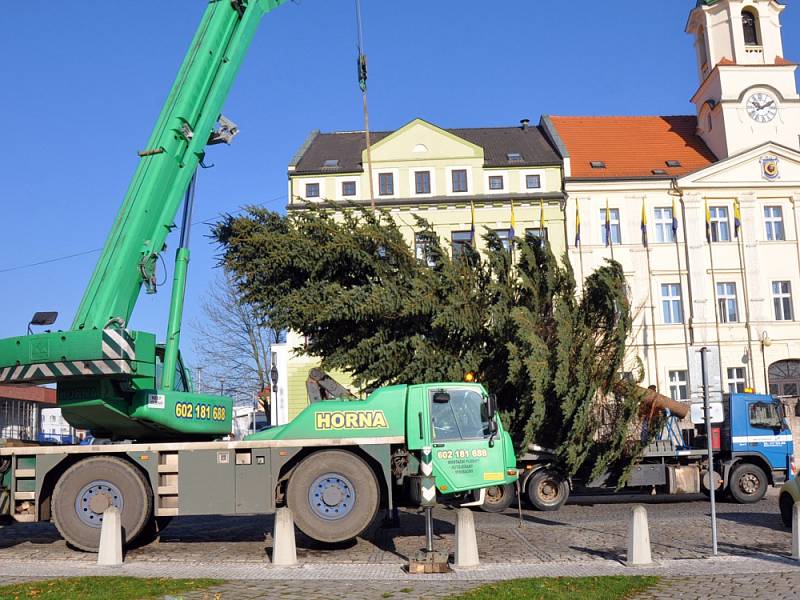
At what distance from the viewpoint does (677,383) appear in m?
38.5

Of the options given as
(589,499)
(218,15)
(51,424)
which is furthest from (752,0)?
(51,424)

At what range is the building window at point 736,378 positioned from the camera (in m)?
38.3

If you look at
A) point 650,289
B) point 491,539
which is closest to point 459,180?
point 650,289

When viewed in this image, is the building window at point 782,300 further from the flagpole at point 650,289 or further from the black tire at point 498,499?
the black tire at point 498,499

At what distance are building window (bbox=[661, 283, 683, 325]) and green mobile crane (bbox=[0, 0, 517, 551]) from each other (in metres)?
27.5

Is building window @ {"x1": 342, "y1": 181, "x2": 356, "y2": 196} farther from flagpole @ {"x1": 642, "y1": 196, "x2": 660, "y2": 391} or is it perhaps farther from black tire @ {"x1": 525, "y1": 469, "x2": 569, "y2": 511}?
black tire @ {"x1": 525, "y1": 469, "x2": 569, "y2": 511}

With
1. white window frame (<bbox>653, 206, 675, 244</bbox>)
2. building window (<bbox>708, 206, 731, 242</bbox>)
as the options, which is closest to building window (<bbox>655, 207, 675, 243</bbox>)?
white window frame (<bbox>653, 206, 675, 244</bbox>)

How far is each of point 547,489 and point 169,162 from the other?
1124cm

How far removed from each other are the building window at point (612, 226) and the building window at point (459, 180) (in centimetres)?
658

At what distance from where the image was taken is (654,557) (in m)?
12.2

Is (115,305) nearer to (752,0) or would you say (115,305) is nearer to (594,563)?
(594,563)

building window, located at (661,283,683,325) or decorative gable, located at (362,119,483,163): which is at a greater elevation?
decorative gable, located at (362,119,483,163)

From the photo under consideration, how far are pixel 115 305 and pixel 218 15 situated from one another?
5.65 m

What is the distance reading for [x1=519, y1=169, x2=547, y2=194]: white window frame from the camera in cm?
4025
